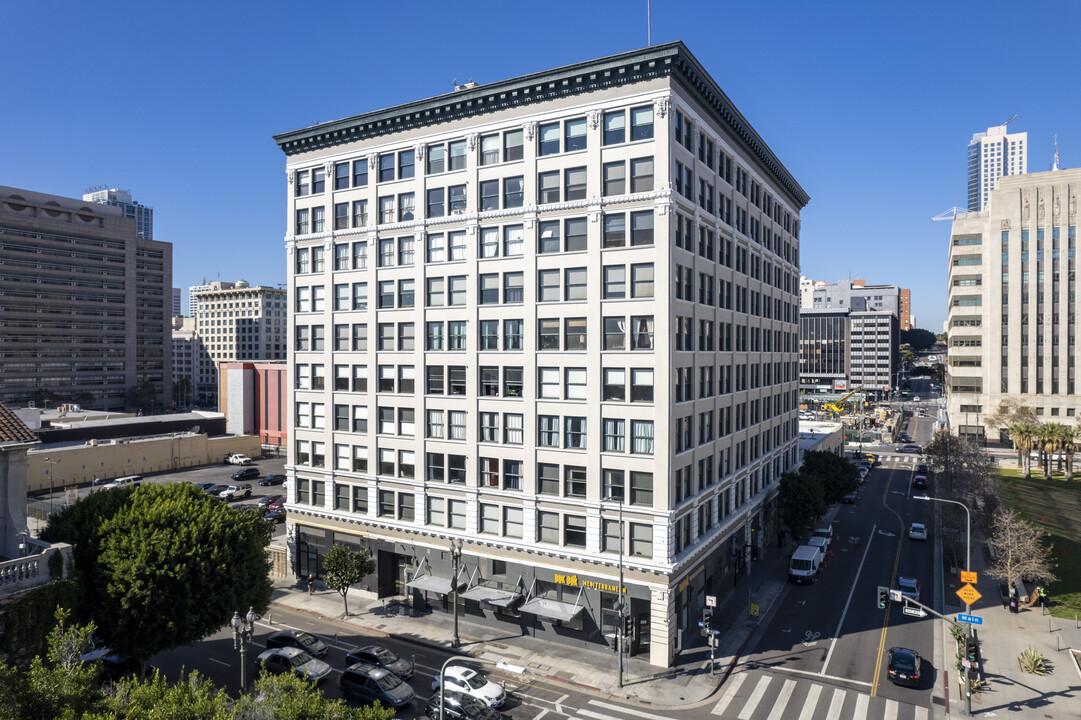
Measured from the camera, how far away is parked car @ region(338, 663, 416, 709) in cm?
3058

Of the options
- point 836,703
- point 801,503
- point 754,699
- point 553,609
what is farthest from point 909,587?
point 553,609

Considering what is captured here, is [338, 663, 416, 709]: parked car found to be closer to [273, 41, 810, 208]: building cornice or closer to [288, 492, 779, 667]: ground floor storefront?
[288, 492, 779, 667]: ground floor storefront

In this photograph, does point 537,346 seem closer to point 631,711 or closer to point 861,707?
point 631,711

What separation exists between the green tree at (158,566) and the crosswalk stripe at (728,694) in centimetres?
2393

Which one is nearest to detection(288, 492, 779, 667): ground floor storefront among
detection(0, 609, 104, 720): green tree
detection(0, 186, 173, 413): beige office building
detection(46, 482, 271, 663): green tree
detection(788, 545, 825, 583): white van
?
detection(788, 545, 825, 583): white van

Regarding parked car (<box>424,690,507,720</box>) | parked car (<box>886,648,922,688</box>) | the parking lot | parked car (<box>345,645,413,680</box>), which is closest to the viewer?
parked car (<box>424,690,507,720</box>)

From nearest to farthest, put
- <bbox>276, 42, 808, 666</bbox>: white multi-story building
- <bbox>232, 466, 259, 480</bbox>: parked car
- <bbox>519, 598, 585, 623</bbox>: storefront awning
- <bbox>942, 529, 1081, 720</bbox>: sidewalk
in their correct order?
<bbox>942, 529, 1081, 720</bbox>: sidewalk < <bbox>519, 598, 585, 623</bbox>: storefront awning < <bbox>276, 42, 808, 666</bbox>: white multi-story building < <bbox>232, 466, 259, 480</bbox>: parked car

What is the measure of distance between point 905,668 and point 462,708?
75.2ft

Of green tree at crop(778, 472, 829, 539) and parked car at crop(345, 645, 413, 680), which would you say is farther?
green tree at crop(778, 472, 829, 539)

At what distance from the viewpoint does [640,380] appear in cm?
3741

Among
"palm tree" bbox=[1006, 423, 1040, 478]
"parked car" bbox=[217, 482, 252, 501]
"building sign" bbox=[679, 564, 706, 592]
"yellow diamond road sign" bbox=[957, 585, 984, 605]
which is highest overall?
"palm tree" bbox=[1006, 423, 1040, 478]

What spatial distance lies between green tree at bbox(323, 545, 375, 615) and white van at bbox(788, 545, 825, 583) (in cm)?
3186

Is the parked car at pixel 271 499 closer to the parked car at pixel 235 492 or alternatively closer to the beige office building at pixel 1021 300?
the parked car at pixel 235 492

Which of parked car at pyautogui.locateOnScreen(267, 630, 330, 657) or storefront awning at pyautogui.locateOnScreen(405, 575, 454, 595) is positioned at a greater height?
storefront awning at pyautogui.locateOnScreen(405, 575, 454, 595)
